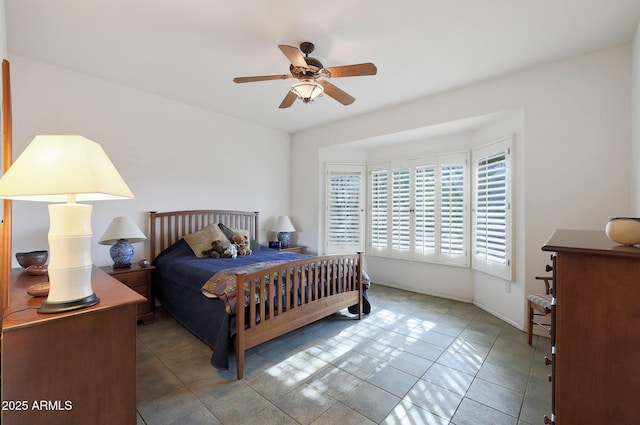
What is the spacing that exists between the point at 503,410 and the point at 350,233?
324 cm

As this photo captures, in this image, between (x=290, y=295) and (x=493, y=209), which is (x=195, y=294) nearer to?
(x=290, y=295)

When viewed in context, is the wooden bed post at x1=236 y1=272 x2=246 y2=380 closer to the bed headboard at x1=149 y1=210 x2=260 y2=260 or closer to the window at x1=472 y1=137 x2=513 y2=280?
the bed headboard at x1=149 y1=210 x2=260 y2=260

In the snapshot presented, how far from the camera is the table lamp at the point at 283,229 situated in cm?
471

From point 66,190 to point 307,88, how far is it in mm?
1882

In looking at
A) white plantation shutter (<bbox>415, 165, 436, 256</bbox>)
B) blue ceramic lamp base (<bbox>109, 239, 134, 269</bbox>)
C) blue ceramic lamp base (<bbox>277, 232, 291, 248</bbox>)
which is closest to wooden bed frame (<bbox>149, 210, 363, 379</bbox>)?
blue ceramic lamp base (<bbox>109, 239, 134, 269</bbox>)

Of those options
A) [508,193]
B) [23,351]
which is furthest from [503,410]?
[23,351]

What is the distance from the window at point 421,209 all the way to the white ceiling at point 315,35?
1.29m

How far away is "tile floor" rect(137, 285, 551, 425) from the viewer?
174cm

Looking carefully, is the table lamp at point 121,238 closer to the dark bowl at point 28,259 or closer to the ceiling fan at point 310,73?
the dark bowl at point 28,259

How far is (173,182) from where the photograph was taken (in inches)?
148

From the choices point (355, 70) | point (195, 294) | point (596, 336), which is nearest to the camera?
point (596, 336)

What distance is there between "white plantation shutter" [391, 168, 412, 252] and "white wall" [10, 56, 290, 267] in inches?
84.2

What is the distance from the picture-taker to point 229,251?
3.51 m

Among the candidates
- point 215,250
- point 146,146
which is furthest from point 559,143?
point 146,146
